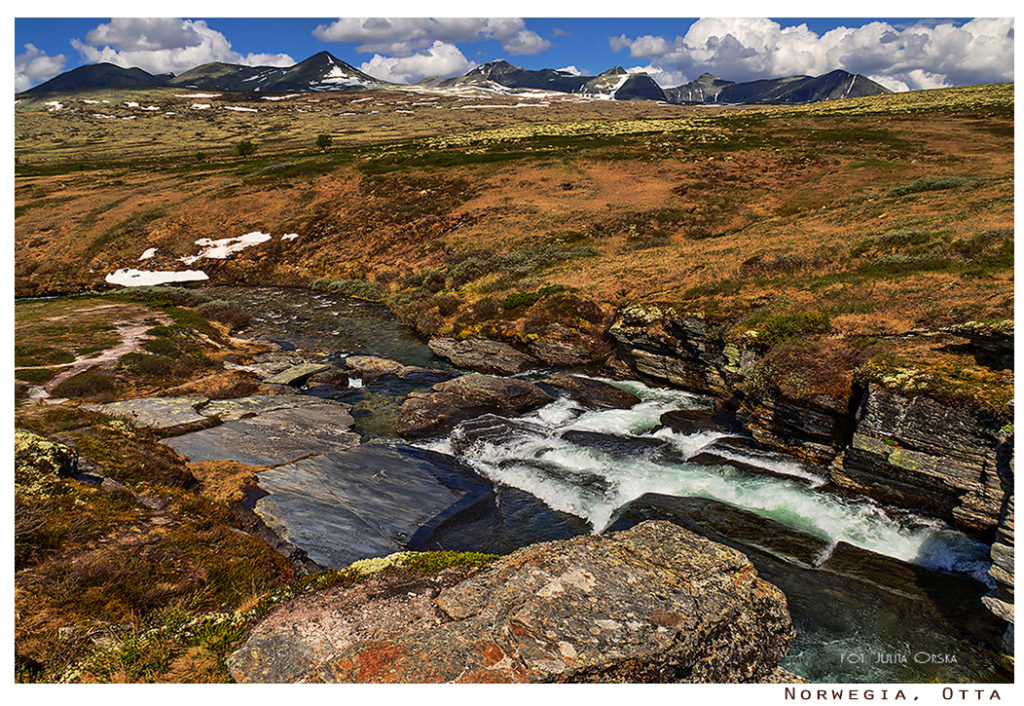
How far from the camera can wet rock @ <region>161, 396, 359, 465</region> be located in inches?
677

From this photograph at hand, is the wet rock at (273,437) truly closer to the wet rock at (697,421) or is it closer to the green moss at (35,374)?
the green moss at (35,374)

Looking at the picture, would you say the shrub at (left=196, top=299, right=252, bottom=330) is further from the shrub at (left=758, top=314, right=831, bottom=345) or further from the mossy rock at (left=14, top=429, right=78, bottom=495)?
the shrub at (left=758, top=314, right=831, bottom=345)

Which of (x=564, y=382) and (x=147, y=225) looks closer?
(x=564, y=382)

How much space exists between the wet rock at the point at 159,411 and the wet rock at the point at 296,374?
201 inches

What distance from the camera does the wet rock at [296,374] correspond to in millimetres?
26312

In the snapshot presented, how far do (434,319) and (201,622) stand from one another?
92.7 ft

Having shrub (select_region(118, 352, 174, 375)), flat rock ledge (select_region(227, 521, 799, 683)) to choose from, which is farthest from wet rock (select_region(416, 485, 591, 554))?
shrub (select_region(118, 352, 174, 375))

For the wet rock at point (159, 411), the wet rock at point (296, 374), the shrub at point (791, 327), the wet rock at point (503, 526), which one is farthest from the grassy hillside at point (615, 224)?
the wet rock at point (159, 411)

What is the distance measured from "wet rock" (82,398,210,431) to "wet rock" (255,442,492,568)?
562cm

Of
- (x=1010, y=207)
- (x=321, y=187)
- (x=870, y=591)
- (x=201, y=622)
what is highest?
(x=321, y=187)

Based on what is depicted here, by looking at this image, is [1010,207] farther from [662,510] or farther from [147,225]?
[147,225]

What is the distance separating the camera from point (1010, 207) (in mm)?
32125

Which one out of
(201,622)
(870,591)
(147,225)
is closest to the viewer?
(201,622)

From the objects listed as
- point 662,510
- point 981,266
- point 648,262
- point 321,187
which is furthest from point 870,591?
point 321,187
